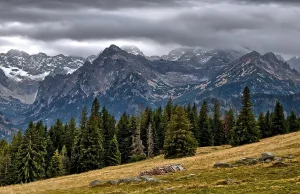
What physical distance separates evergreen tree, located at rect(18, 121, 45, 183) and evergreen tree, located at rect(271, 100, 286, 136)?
243ft

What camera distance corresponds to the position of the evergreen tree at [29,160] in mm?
103731

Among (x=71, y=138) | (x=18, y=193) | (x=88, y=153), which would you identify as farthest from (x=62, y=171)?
(x=18, y=193)

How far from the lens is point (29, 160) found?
10544 centimetres

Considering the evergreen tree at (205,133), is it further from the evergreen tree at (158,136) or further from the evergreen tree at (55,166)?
the evergreen tree at (55,166)

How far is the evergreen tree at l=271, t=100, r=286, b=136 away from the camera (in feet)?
422

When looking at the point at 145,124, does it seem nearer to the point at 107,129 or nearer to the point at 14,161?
the point at 107,129

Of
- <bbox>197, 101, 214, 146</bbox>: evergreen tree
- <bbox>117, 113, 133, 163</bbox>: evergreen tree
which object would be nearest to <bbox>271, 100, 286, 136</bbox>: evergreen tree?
<bbox>197, 101, 214, 146</bbox>: evergreen tree

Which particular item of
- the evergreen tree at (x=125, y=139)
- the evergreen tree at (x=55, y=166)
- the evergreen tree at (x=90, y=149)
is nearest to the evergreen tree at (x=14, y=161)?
the evergreen tree at (x=55, y=166)

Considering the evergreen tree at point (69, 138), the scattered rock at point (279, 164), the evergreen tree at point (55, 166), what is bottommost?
the scattered rock at point (279, 164)

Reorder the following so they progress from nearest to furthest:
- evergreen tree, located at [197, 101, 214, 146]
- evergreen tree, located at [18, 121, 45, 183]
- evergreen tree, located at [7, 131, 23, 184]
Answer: evergreen tree, located at [18, 121, 45, 183] < evergreen tree, located at [7, 131, 23, 184] < evergreen tree, located at [197, 101, 214, 146]

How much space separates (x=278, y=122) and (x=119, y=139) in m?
53.4

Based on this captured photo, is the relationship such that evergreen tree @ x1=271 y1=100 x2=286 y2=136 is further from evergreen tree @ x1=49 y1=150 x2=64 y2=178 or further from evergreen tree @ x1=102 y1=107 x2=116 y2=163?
evergreen tree @ x1=49 y1=150 x2=64 y2=178

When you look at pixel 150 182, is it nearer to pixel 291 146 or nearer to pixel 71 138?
pixel 291 146

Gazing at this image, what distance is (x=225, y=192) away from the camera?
33.1m
